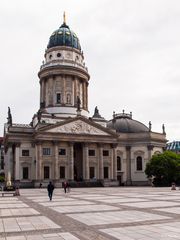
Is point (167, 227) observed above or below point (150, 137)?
below

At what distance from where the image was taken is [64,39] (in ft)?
293

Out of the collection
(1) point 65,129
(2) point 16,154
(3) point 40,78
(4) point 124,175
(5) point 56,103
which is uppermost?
(3) point 40,78

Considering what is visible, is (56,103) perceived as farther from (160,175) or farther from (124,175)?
(160,175)

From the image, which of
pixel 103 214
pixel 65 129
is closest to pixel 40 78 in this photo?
pixel 65 129

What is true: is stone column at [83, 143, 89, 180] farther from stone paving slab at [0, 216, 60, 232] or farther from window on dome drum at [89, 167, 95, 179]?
stone paving slab at [0, 216, 60, 232]

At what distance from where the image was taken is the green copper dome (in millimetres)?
89062

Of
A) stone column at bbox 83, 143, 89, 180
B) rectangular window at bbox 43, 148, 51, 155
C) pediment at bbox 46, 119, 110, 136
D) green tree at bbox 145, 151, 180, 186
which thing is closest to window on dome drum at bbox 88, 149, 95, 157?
stone column at bbox 83, 143, 89, 180

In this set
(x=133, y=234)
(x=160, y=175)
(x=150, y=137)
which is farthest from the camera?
(x=150, y=137)

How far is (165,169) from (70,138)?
70.1 feet

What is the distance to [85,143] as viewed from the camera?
243 feet

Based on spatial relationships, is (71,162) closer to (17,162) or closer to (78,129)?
(78,129)

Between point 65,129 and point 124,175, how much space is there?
21.2 metres

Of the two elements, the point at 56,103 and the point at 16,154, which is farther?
the point at 56,103

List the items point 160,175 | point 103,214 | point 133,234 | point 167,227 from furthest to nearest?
point 160,175
point 103,214
point 167,227
point 133,234
